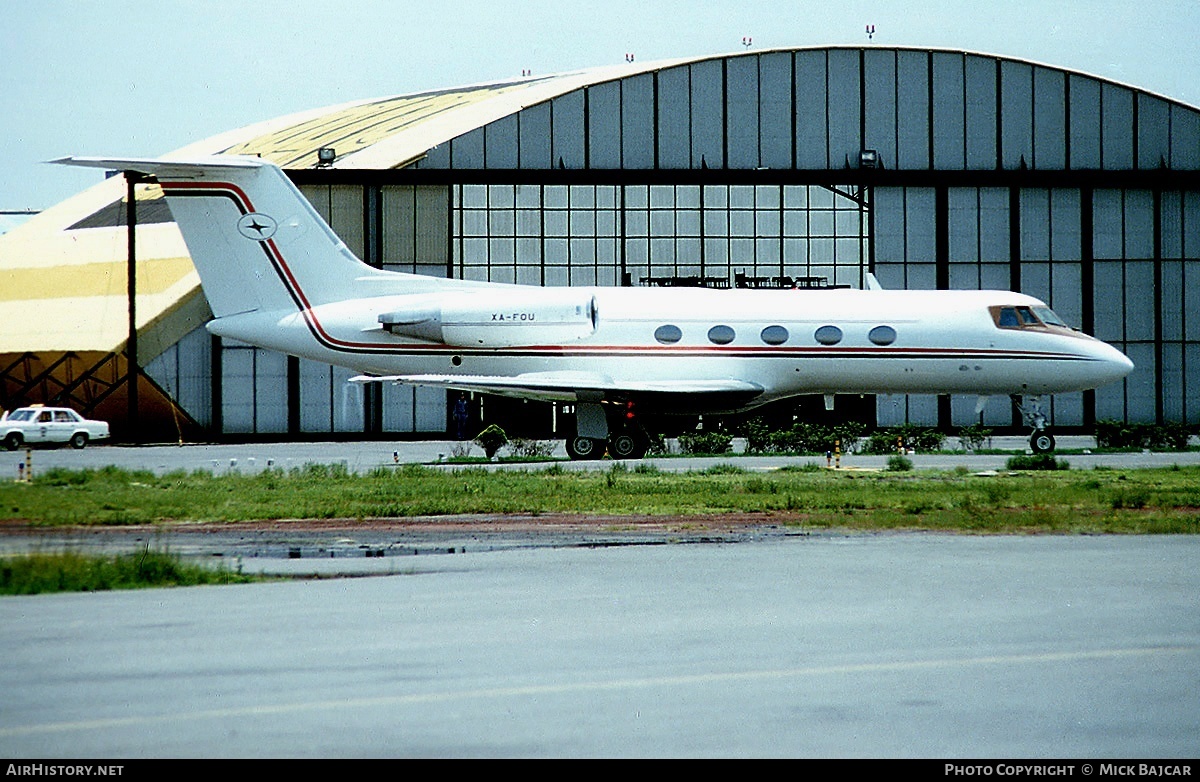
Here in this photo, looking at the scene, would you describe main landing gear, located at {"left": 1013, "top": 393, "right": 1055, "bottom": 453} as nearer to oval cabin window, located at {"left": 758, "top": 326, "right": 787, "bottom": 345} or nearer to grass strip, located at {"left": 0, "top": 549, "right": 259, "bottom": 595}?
oval cabin window, located at {"left": 758, "top": 326, "right": 787, "bottom": 345}

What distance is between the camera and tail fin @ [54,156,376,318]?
30047 millimetres

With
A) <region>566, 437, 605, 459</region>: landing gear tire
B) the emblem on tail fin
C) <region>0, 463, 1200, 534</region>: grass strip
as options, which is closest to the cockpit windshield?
<region>0, 463, 1200, 534</region>: grass strip

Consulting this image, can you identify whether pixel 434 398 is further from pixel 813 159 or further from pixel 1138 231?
pixel 1138 231

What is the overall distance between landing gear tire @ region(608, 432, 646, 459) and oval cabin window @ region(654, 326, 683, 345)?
2.18m

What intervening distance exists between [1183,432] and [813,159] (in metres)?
16.7

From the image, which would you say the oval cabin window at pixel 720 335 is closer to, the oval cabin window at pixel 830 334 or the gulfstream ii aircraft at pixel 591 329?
the gulfstream ii aircraft at pixel 591 329

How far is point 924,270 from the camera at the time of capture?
47.6 meters

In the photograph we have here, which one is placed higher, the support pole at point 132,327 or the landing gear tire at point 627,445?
the support pole at point 132,327

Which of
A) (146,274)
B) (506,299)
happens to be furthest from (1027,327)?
(146,274)

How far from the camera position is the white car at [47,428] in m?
41.7

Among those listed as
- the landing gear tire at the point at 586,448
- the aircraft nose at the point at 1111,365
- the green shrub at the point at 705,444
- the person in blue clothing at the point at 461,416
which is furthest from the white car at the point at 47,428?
the aircraft nose at the point at 1111,365

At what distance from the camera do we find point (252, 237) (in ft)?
99.0

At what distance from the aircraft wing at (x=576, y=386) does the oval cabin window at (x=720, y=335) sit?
84 cm

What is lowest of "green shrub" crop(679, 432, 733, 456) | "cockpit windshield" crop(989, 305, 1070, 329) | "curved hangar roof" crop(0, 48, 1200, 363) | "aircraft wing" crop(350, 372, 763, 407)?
"green shrub" crop(679, 432, 733, 456)
